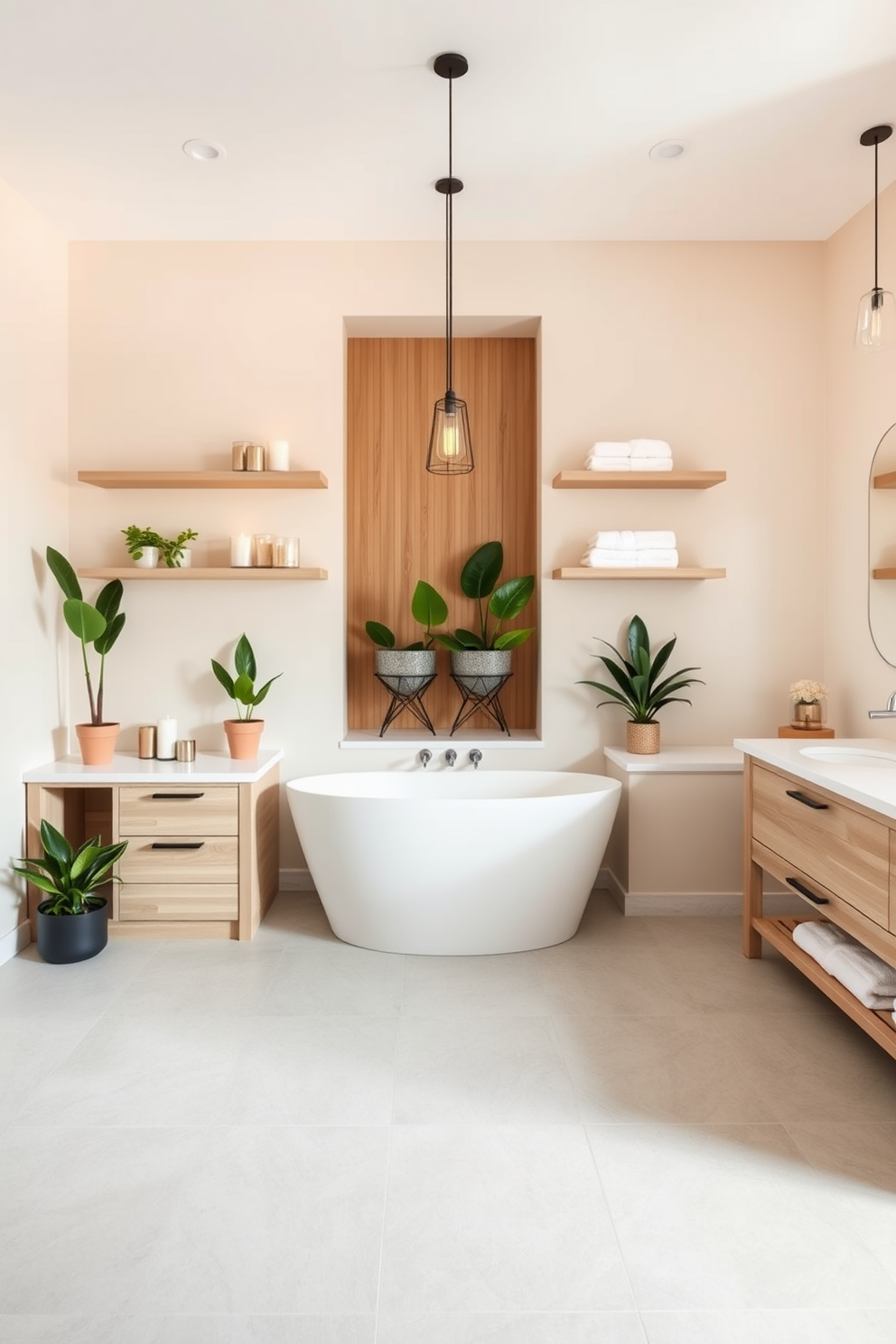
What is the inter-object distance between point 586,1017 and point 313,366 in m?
2.77

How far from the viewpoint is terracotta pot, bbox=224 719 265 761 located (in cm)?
360

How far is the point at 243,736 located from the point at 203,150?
6.94 ft

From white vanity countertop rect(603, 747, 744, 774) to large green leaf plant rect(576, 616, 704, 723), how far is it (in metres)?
0.18

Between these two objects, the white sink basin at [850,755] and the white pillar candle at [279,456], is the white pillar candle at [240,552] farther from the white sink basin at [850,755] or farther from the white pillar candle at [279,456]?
the white sink basin at [850,755]

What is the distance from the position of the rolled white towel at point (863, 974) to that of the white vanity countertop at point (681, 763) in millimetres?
1104

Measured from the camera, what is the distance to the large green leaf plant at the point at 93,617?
3.39 m

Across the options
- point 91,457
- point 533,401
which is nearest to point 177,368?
point 91,457

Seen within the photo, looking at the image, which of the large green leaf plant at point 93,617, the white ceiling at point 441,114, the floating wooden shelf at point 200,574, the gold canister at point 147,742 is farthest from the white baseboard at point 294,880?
the white ceiling at point 441,114

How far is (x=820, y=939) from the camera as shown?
2.54 metres

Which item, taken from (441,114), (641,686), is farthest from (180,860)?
(441,114)

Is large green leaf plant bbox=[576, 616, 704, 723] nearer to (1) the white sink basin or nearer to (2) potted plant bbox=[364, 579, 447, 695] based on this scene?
(2) potted plant bbox=[364, 579, 447, 695]

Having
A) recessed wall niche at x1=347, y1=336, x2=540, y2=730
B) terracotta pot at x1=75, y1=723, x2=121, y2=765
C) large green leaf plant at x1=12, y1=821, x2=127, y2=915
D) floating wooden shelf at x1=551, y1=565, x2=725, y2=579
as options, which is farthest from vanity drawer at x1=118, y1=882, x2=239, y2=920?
floating wooden shelf at x1=551, y1=565, x2=725, y2=579

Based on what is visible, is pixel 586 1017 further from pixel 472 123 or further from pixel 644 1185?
pixel 472 123

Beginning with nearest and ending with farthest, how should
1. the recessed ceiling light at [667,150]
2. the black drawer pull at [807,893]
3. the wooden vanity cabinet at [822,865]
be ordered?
the wooden vanity cabinet at [822,865] → the black drawer pull at [807,893] → the recessed ceiling light at [667,150]
